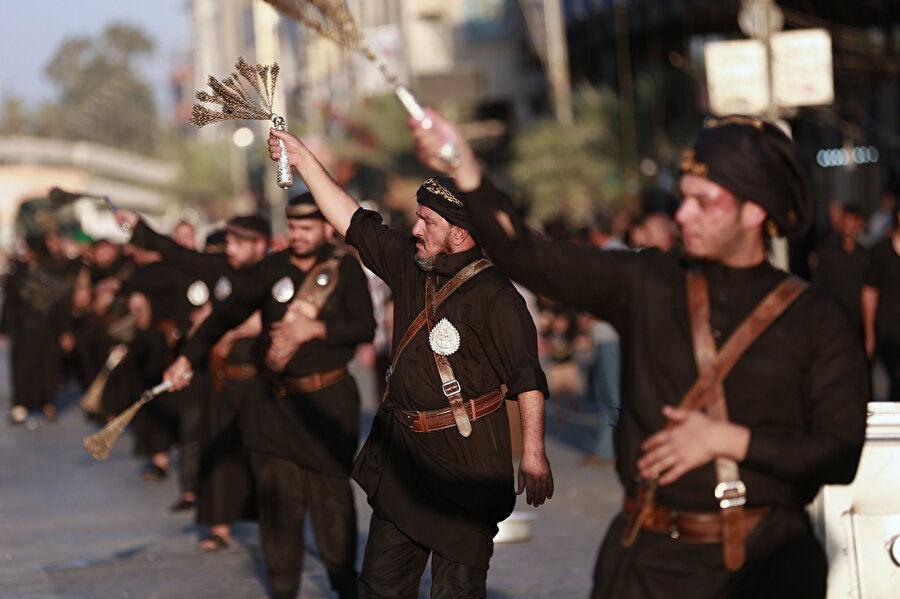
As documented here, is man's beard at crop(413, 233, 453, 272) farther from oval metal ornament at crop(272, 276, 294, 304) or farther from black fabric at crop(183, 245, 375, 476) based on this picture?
oval metal ornament at crop(272, 276, 294, 304)

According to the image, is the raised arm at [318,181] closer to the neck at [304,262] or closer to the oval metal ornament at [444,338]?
the oval metal ornament at [444,338]

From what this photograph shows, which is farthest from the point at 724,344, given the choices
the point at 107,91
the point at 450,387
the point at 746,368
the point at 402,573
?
the point at 107,91

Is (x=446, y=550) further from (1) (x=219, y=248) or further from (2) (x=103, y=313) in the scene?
(2) (x=103, y=313)

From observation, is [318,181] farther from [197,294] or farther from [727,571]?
[197,294]

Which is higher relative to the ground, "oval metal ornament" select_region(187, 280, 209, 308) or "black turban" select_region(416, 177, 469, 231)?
"black turban" select_region(416, 177, 469, 231)

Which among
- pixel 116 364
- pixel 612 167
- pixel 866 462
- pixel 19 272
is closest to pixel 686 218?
pixel 866 462

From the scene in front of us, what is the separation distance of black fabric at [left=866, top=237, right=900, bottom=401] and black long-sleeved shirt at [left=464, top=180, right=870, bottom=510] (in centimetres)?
754

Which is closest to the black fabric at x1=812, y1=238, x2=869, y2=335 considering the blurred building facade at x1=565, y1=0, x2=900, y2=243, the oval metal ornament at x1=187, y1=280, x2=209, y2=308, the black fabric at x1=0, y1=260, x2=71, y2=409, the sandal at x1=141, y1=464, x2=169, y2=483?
the oval metal ornament at x1=187, y1=280, x2=209, y2=308

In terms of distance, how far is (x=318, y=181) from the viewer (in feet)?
16.8

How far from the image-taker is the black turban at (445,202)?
543cm

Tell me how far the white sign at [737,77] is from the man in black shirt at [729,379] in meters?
7.90

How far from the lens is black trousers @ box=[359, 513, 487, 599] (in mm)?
5344

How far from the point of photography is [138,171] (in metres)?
122

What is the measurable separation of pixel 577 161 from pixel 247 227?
2636 cm
